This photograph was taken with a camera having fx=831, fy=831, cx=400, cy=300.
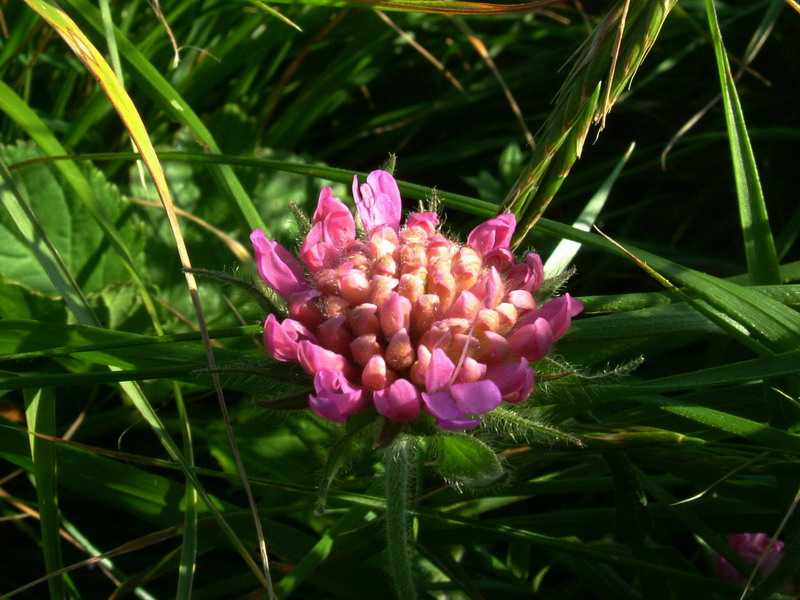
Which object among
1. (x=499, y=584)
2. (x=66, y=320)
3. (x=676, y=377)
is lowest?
(x=499, y=584)

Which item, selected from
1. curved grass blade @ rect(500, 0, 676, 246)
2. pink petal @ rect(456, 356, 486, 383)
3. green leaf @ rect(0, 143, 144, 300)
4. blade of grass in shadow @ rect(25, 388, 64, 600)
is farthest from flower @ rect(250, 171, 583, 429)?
green leaf @ rect(0, 143, 144, 300)

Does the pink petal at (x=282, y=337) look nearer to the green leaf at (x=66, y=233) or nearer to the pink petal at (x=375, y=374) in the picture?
the pink petal at (x=375, y=374)

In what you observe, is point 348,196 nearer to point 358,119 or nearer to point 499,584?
point 358,119

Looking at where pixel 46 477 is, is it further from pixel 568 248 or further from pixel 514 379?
pixel 568 248

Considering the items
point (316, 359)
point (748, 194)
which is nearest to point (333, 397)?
point (316, 359)

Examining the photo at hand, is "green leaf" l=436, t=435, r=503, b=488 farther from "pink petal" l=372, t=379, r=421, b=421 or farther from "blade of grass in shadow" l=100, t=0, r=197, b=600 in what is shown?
"blade of grass in shadow" l=100, t=0, r=197, b=600

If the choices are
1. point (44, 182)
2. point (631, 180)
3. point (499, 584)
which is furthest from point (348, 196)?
point (499, 584)
